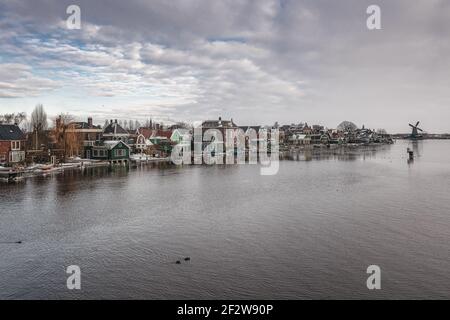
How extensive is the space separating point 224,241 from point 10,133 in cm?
5066

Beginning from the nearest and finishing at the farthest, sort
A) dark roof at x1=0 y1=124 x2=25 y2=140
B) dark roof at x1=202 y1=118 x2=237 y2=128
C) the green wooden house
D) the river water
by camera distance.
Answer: the river water, dark roof at x1=0 y1=124 x2=25 y2=140, the green wooden house, dark roof at x1=202 y1=118 x2=237 y2=128

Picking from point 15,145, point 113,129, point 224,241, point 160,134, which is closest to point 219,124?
point 160,134

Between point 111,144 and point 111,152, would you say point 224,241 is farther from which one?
point 111,144

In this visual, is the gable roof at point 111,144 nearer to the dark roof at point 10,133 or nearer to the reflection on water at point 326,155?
the dark roof at point 10,133

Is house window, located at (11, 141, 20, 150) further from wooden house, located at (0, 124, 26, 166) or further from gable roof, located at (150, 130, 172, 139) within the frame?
gable roof, located at (150, 130, 172, 139)

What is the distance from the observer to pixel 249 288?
53.6 feet

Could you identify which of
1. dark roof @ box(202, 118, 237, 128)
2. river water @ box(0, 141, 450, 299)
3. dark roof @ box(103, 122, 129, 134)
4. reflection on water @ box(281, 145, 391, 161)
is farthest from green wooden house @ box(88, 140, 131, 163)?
dark roof @ box(202, 118, 237, 128)

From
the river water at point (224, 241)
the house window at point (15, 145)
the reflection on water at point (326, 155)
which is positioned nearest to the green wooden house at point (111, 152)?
the house window at point (15, 145)

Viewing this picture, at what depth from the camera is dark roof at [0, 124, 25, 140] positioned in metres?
58.8

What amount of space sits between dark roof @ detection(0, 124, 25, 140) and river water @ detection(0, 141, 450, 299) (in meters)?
20.7

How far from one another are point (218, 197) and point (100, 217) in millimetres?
12011

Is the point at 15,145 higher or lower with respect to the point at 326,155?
higher

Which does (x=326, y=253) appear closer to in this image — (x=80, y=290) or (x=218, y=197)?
(x=80, y=290)

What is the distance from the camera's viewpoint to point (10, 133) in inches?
2368
